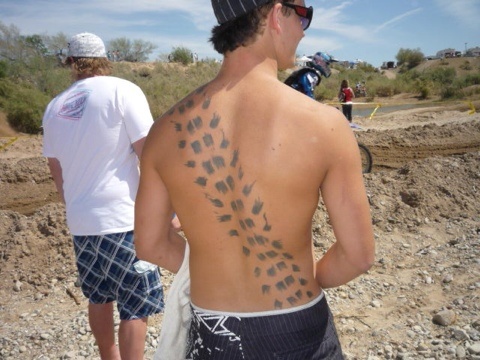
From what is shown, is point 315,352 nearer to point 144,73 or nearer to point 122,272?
point 122,272

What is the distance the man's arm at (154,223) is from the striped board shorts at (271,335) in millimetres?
320

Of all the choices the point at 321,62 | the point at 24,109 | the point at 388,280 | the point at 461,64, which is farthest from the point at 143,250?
the point at 461,64

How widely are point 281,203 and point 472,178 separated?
6.34 meters

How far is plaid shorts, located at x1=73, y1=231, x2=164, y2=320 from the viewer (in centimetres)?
219

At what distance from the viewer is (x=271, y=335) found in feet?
4.01

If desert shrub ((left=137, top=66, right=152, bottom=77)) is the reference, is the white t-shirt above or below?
below

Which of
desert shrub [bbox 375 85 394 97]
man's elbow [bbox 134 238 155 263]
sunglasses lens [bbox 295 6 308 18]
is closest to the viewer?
sunglasses lens [bbox 295 6 308 18]

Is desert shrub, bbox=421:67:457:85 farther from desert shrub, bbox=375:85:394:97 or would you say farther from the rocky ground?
the rocky ground

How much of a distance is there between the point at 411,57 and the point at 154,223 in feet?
226

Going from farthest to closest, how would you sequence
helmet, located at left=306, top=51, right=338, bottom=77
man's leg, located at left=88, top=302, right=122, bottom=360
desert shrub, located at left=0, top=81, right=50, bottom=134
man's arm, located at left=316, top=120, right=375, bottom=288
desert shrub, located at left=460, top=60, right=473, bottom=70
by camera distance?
desert shrub, located at left=460, top=60, right=473, bottom=70
desert shrub, located at left=0, top=81, right=50, bottom=134
helmet, located at left=306, top=51, right=338, bottom=77
man's leg, located at left=88, top=302, right=122, bottom=360
man's arm, located at left=316, top=120, right=375, bottom=288

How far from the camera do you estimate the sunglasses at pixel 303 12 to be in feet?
3.95

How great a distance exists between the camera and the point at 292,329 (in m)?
1.24


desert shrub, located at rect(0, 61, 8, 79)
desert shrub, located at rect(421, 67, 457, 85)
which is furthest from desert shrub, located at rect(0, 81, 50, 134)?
desert shrub, located at rect(421, 67, 457, 85)

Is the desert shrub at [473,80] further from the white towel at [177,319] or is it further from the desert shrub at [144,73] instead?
the white towel at [177,319]
